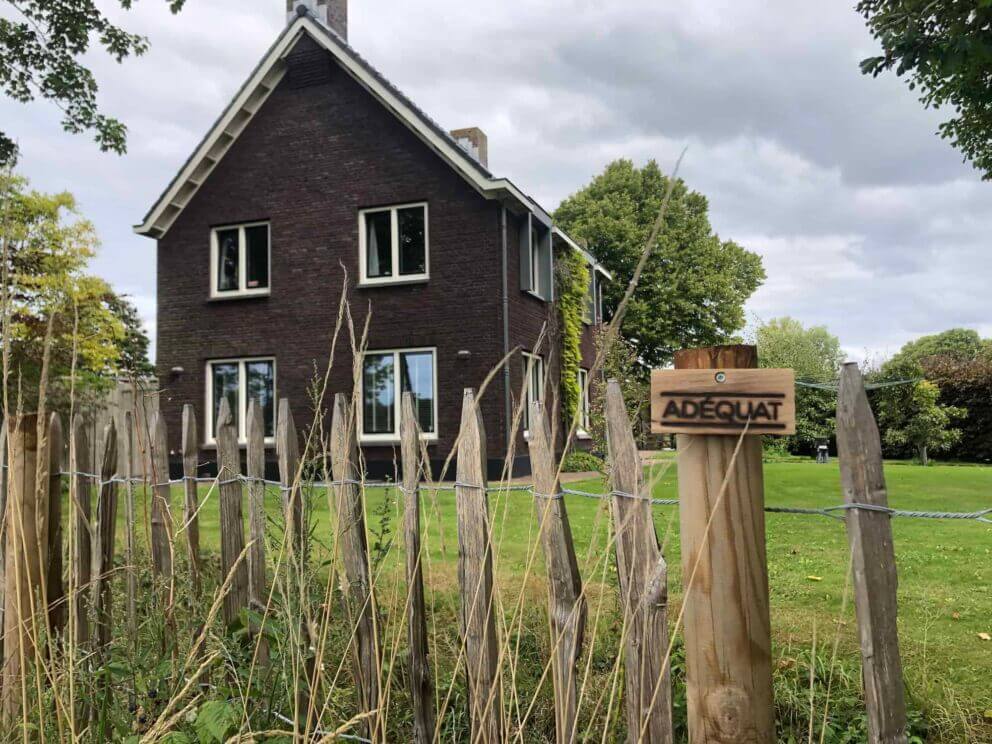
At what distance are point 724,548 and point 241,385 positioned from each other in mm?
13631

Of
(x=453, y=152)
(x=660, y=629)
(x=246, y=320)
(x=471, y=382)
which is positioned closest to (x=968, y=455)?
(x=471, y=382)

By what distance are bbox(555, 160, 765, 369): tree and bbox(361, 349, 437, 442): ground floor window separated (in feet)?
43.1

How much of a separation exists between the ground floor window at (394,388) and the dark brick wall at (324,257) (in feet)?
0.69

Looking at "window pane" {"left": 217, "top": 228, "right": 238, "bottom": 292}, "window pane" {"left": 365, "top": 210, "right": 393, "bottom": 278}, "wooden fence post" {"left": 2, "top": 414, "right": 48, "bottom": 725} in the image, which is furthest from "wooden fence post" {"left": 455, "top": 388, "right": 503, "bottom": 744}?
"window pane" {"left": 217, "top": 228, "right": 238, "bottom": 292}

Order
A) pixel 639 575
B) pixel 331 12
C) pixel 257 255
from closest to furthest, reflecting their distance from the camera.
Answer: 1. pixel 639 575
2. pixel 257 255
3. pixel 331 12

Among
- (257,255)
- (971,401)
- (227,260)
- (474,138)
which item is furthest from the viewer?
(971,401)

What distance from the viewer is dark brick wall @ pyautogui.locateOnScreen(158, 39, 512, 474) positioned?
12.7 meters

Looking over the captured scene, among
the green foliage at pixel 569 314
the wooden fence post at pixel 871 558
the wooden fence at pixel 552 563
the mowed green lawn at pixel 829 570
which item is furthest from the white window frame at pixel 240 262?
the wooden fence post at pixel 871 558

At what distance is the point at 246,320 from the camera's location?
1391 cm

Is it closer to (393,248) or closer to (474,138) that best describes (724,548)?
(393,248)

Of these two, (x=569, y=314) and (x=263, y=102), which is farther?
(x=569, y=314)

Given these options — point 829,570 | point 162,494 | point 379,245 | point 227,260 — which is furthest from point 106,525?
point 227,260

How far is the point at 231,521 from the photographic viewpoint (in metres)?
2.68

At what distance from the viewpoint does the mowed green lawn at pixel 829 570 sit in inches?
93.7
